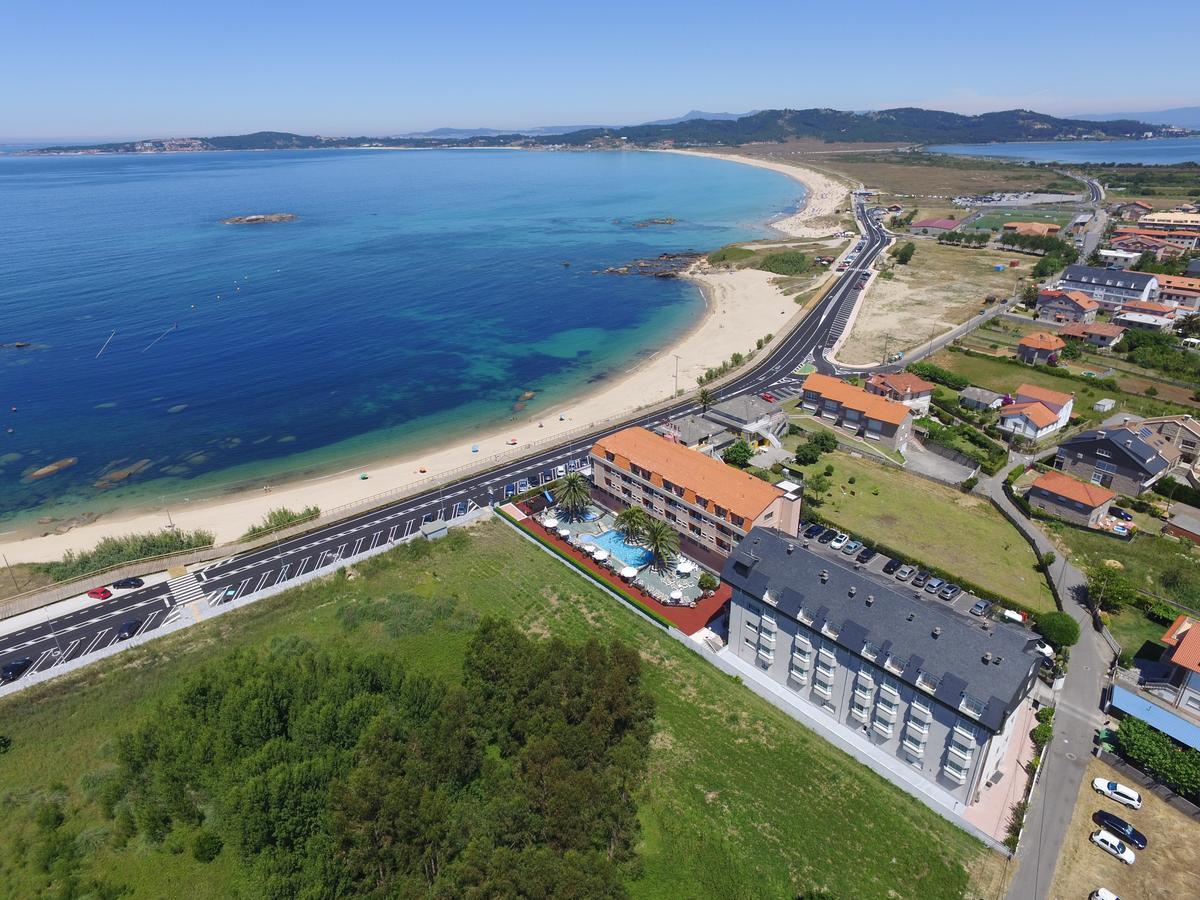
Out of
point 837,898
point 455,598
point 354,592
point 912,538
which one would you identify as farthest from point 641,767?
point 912,538

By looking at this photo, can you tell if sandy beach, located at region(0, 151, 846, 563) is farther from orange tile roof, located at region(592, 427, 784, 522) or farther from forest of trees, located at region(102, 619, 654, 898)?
forest of trees, located at region(102, 619, 654, 898)

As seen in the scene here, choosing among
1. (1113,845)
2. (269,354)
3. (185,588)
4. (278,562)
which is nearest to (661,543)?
(1113,845)

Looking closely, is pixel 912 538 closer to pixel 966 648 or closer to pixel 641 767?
pixel 966 648

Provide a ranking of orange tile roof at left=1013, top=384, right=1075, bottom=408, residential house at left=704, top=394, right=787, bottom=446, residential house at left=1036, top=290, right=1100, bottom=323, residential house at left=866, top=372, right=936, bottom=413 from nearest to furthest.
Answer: residential house at left=704, top=394, right=787, bottom=446, orange tile roof at left=1013, top=384, right=1075, bottom=408, residential house at left=866, top=372, right=936, bottom=413, residential house at left=1036, top=290, right=1100, bottom=323

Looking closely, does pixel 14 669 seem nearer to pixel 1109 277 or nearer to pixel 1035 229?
pixel 1109 277

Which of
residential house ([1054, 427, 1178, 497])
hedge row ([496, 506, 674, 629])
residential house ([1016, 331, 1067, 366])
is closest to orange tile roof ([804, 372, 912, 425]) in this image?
residential house ([1054, 427, 1178, 497])

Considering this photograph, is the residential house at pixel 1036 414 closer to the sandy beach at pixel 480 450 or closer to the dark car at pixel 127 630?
the sandy beach at pixel 480 450

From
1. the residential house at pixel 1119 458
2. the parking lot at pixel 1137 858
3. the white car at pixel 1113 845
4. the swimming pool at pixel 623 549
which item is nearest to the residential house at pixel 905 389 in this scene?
the residential house at pixel 1119 458

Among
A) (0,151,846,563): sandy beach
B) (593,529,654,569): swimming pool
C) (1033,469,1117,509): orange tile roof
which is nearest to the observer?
(593,529,654,569): swimming pool
